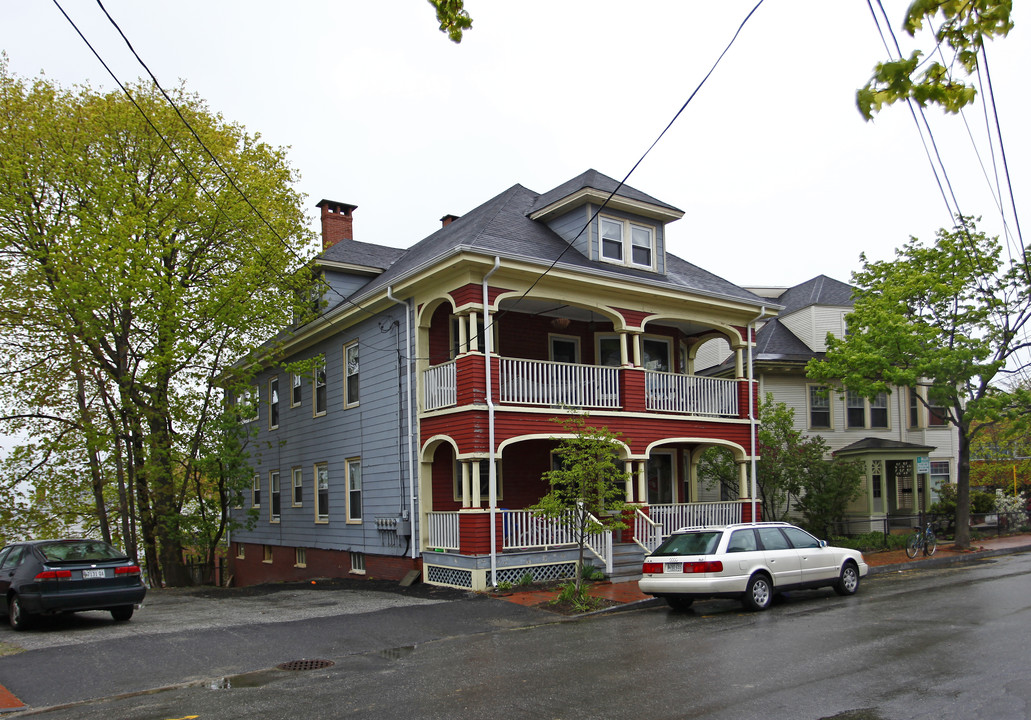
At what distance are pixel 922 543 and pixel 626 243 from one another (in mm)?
10849

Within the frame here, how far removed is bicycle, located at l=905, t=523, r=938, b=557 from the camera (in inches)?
842

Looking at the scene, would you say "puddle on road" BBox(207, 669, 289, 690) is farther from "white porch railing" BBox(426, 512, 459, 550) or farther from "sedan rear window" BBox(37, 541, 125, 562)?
"white porch railing" BBox(426, 512, 459, 550)

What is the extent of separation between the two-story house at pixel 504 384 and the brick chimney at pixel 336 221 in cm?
407

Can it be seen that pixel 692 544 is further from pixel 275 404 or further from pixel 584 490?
pixel 275 404

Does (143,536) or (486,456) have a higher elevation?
(486,456)

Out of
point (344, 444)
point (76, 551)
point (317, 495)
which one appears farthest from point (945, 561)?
point (76, 551)

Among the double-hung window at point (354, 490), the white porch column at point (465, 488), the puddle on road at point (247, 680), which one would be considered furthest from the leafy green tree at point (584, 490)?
the double-hung window at point (354, 490)

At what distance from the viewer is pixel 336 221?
29.4 meters

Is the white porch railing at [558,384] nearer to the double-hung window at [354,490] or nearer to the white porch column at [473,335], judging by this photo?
the white porch column at [473,335]

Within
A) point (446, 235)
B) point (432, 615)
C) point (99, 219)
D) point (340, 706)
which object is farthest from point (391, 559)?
point (340, 706)

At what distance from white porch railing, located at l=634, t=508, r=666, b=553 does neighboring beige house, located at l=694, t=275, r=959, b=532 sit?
369 inches

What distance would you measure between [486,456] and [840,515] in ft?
43.8

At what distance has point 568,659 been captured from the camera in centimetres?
976

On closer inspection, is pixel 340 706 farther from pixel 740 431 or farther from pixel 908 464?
pixel 908 464
